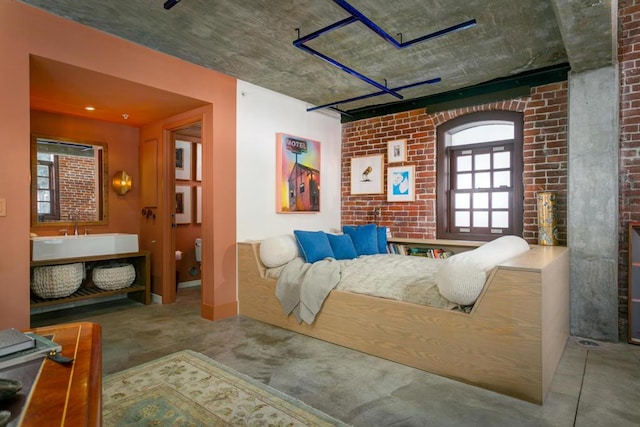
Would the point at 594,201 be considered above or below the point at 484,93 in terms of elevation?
below

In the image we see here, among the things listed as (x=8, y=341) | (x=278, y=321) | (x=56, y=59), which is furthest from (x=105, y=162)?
(x=8, y=341)

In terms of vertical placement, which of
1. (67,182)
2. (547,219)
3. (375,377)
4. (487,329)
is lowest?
(375,377)

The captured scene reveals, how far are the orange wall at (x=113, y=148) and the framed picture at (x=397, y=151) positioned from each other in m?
3.49

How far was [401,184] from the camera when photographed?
4949 mm

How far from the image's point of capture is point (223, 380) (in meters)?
2.41

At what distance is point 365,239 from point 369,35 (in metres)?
2.33

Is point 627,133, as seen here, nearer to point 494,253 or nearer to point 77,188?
point 494,253

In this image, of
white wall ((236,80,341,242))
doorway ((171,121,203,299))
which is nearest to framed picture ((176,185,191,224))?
doorway ((171,121,203,299))

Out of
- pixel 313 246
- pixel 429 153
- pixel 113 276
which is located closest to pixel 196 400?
pixel 313 246

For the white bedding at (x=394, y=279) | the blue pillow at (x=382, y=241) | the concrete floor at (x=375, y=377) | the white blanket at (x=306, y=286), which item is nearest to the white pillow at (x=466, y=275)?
the white bedding at (x=394, y=279)

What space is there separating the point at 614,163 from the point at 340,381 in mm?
3030

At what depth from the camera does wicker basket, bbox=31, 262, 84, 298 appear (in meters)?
3.67

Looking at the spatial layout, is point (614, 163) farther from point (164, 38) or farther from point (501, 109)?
point (164, 38)

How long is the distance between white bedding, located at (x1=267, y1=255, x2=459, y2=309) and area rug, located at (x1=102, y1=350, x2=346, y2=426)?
1.10m
